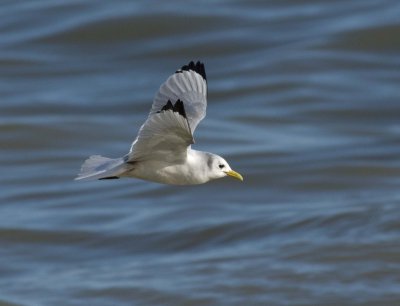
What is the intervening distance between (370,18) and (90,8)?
17.8 ft

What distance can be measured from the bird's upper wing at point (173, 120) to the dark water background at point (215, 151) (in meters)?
4.27

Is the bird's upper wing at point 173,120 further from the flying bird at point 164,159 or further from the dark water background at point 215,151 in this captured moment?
the dark water background at point 215,151

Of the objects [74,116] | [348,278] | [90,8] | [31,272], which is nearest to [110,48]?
[90,8]

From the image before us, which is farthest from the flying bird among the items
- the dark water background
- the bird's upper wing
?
the dark water background

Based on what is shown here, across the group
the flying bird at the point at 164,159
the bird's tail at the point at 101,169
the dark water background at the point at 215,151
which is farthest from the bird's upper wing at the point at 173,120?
the dark water background at the point at 215,151

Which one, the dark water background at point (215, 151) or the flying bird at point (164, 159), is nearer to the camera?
the flying bird at point (164, 159)

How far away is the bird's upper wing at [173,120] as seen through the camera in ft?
24.1

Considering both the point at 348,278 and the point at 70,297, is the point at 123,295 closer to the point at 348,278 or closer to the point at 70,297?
the point at 70,297

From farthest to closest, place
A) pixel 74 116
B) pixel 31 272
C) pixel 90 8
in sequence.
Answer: pixel 90 8
pixel 74 116
pixel 31 272

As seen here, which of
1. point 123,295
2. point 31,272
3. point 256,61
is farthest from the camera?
point 256,61

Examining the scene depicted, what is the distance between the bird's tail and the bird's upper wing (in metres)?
0.10

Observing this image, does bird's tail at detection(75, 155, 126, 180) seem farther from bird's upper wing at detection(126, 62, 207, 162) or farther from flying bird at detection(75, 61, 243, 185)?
bird's upper wing at detection(126, 62, 207, 162)

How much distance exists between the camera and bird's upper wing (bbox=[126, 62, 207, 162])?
7.34 m

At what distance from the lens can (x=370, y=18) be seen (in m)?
23.3
